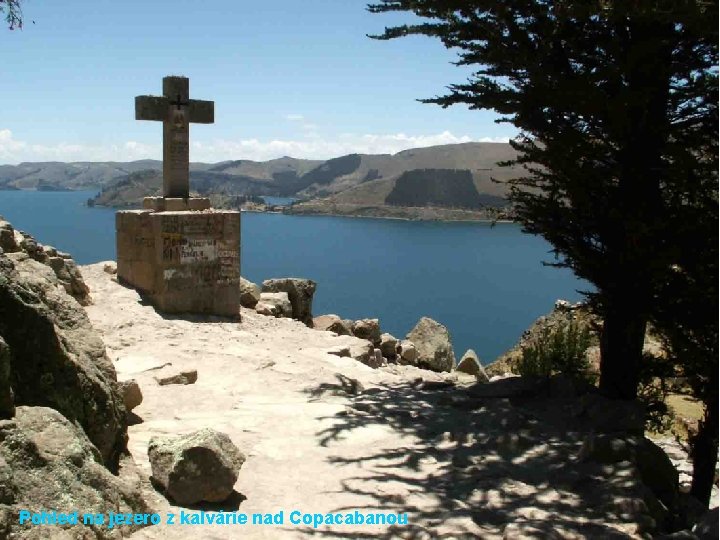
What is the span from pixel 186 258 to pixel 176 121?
2877 mm

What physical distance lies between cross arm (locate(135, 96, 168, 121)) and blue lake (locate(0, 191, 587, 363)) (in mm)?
25314

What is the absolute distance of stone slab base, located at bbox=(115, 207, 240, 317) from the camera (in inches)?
472

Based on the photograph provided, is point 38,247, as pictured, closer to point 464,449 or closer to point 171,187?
point 171,187

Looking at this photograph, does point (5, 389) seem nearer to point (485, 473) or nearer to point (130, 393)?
point (130, 393)

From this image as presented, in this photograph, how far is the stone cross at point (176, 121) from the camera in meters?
13.1

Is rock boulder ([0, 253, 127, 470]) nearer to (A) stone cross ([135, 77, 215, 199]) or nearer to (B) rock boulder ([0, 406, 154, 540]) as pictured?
(B) rock boulder ([0, 406, 154, 540])

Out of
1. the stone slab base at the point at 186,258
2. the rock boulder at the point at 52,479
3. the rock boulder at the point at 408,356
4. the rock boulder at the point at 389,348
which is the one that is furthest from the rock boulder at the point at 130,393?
the rock boulder at the point at 408,356

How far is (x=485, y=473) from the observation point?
5.65 metres

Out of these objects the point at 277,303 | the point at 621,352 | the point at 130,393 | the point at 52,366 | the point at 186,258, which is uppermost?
the point at 186,258

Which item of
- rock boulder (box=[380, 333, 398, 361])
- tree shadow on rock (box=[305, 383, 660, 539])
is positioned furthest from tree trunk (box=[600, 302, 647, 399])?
rock boulder (box=[380, 333, 398, 361])

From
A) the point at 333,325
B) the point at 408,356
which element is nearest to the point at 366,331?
the point at 333,325

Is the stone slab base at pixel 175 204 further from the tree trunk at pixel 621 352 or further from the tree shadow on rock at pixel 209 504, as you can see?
the tree shadow on rock at pixel 209 504

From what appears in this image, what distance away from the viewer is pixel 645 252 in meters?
6.74

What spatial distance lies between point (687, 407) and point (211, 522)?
1283 cm
